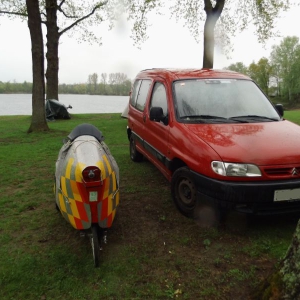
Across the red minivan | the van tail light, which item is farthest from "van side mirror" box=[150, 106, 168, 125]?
the van tail light

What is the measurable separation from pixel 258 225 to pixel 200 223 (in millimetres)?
727

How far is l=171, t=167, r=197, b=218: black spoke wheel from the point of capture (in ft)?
13.8

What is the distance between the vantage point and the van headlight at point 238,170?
12.0 ft

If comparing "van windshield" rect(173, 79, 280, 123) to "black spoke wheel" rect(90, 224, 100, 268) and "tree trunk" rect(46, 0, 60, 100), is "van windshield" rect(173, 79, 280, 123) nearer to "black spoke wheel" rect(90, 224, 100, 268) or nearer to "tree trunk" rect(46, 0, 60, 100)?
"black spoke wheel" rect(90, 224, 100, 268)

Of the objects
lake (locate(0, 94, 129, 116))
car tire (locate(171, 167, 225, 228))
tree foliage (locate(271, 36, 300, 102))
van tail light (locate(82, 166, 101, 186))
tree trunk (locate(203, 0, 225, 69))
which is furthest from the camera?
tree foliage (locate(271, 36, 300, 102))

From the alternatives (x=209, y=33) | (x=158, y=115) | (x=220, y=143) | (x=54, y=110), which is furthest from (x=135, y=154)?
(x=54, y=110)

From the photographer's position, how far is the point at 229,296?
9.33 ft

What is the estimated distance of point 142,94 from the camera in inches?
263

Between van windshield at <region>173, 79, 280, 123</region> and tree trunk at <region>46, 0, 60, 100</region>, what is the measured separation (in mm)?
15908

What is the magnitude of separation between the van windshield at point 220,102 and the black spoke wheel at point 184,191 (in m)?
0.82

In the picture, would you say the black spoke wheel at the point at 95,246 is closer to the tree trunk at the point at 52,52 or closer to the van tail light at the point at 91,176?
the van tail light at the point at 91,176

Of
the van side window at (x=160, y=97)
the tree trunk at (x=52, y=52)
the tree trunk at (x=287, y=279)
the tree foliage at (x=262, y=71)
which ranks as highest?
the tree foliage at (x=262, y=71)

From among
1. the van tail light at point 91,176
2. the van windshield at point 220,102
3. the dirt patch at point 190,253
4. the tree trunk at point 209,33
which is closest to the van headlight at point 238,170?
the dirt patch at point 190,253

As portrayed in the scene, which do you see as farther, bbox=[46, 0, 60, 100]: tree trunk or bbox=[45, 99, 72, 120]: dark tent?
bbox=[46, 0, 60, 100]: tree trunk
